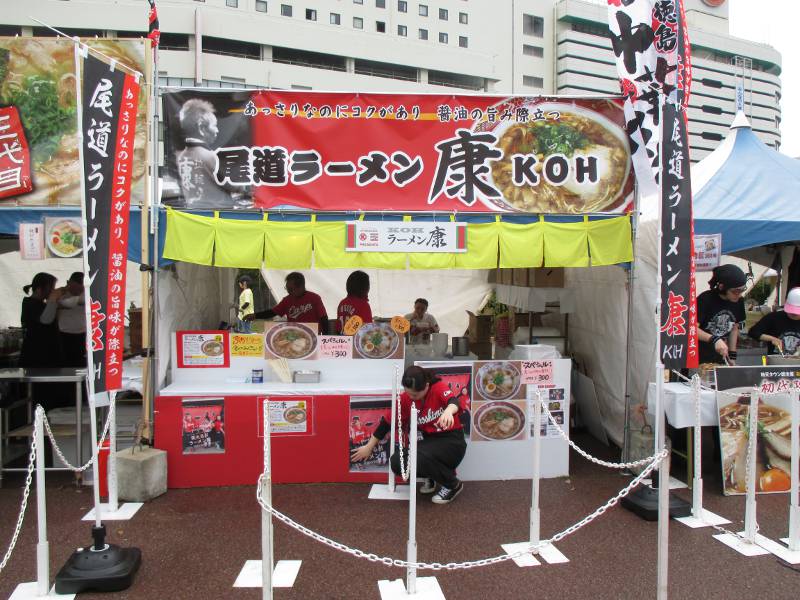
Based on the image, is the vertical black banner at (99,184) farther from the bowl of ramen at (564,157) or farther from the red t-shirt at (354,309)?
the bowl of ramen at (564,157)

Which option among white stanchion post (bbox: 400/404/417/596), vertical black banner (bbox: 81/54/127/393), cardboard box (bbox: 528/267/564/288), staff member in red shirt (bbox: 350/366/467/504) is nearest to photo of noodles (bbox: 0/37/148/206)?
vertical black banner (bbox: 81/54/127/393)

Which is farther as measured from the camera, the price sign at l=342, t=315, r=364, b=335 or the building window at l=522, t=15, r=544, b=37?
the building window at l=522, t=15, r=544, b=37

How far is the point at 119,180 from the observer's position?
14.6 ft

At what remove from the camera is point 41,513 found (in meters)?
3.63

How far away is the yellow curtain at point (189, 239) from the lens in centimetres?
573

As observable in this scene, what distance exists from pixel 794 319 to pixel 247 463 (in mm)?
6222

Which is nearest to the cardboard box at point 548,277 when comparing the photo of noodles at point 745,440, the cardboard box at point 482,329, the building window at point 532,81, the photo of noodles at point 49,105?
the cardboard box at point 482,329

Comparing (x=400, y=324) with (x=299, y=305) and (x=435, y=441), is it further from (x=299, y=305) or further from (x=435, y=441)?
(x=299, y=305)

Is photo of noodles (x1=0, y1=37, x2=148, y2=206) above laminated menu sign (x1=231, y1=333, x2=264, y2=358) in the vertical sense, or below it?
above

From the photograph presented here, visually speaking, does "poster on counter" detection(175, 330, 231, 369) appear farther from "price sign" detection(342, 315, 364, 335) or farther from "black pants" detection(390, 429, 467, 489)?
"black pants" detection(390, 429, 467, 489)

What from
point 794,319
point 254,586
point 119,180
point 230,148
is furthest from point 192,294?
point 794,319

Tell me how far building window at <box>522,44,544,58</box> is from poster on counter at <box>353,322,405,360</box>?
57712 millimetres

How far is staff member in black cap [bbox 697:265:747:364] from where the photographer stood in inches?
245

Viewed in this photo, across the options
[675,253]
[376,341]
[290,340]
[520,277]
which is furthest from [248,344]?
[520,277]
